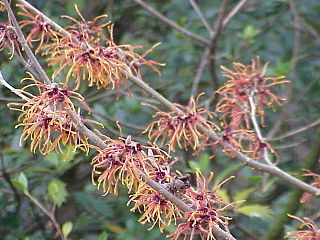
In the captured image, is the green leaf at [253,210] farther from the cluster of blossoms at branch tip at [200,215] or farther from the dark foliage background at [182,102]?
the cluster of blossoms at branch tip at [200,215]

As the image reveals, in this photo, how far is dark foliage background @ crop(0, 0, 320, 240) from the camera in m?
2.32

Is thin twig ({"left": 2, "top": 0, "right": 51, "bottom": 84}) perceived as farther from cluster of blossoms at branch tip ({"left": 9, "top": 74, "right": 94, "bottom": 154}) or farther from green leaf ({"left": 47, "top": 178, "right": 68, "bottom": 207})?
green leaf ({"left": 47, "top": 178, "right": 68, "bottom": 207})

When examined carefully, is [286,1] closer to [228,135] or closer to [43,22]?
[228,135]

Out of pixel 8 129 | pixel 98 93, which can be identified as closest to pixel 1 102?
pixel 8 129

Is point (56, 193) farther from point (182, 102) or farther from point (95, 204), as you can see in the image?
point (182, 102)

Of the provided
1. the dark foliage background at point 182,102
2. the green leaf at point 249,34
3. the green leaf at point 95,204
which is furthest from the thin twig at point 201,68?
the green leaf at point 95,204

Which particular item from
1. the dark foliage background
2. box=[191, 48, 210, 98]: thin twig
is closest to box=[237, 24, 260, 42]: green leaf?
the dark foliage background

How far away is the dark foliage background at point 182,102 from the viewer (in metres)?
→ 2.32

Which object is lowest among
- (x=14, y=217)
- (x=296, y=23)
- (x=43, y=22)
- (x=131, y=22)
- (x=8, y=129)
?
(x=14, y=217)

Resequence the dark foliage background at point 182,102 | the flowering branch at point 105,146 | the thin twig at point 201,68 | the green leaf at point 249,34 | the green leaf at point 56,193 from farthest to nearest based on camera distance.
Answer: the green leaf at point 249,34 < the thin twig at point 201,68 < the dark foliage background at point 182,102 < the green leaf at point 56,193 < the flowering branch at point 105,146

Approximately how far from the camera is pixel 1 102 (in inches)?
94.1

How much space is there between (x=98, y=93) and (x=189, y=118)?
983 millimetres

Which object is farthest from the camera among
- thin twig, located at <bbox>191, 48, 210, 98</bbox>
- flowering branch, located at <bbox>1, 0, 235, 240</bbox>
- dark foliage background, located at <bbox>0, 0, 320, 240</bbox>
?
thin twig, located at <bbox>191, 48, 210, 98</bbox>

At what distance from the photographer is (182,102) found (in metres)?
2.93
